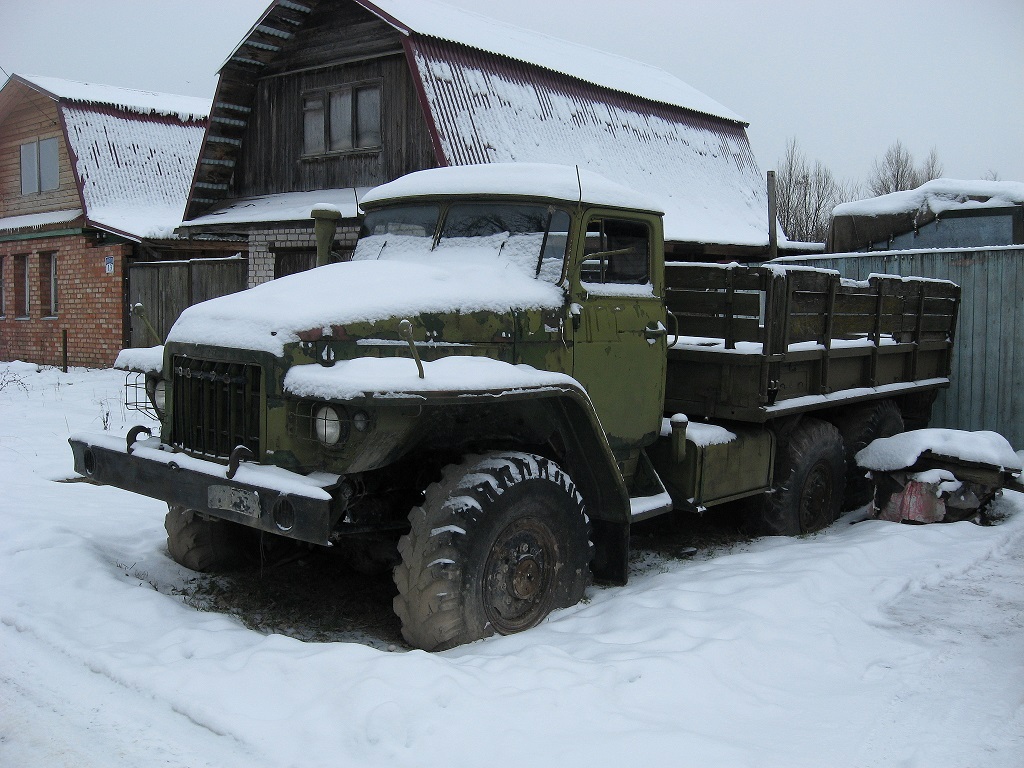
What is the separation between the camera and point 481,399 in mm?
4023

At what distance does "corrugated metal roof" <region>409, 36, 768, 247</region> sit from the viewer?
1166 centimetres

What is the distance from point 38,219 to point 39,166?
4.69ft

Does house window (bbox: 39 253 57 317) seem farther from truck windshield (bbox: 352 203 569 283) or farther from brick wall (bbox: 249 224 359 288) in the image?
truck windshield (bbox: 352 203 569 283)

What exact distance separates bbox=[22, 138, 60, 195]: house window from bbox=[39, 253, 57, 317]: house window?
1458 millimetres

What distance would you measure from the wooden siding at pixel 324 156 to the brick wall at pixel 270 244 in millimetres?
919

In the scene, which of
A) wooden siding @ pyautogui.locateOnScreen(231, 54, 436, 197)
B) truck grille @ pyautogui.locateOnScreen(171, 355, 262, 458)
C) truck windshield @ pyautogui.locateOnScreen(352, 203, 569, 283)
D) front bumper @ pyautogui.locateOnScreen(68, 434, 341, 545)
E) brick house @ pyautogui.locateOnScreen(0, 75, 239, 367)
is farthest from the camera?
brick house @ pyautogui.locateOnScreen(0, 75, 239, 367)

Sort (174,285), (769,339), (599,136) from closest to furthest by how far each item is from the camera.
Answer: (769,339), (599,136), (174,285)

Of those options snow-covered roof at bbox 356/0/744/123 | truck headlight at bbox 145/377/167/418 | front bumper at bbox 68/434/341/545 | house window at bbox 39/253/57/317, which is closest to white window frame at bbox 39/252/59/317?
house window at bbox 39/253/57/317

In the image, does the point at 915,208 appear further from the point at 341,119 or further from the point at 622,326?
the point at 341,119

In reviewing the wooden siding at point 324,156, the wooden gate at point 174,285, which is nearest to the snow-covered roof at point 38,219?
the wooden gate at point 174,285

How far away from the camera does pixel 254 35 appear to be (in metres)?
13.4

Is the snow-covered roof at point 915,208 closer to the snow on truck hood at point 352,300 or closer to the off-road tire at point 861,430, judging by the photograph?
the off-road tire at point 861,430

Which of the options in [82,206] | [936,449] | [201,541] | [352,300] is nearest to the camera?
[352,300]

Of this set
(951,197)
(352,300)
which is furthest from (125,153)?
(352,300)
